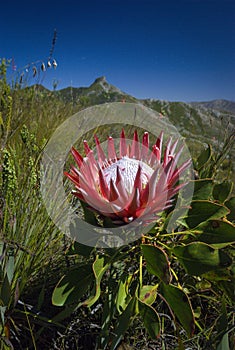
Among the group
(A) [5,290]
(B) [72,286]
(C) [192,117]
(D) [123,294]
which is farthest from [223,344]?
(C) [192,117]

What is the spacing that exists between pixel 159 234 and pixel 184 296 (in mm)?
201

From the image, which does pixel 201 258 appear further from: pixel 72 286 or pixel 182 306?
pixel 72 286

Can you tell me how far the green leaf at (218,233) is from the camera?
2.36 feet

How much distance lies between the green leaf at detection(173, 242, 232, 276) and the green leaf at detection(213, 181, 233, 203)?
0.91 ft

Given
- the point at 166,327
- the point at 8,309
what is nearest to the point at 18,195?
the point at 8,309

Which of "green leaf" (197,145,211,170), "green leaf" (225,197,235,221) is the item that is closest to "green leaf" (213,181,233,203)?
"green leaf" (225,197,235,221)

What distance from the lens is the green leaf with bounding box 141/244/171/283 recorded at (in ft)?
2.09

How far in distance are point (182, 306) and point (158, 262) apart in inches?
3.9

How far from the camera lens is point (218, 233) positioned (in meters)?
0.74

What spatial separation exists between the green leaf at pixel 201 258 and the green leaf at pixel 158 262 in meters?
0.07

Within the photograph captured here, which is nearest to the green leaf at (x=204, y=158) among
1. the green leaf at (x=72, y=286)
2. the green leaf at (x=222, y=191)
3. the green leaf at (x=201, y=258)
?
the green leaf at (x=222, y=191)

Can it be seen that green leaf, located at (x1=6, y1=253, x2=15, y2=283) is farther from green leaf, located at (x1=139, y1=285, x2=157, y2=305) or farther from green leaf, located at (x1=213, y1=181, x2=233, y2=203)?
green leaf, located at (x1=213, y1=181, x2=233, y2=203)

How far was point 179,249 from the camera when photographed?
2.35ft

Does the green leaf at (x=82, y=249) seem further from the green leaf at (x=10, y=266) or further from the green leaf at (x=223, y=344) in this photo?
the green leaf at (x=223, y=344)
